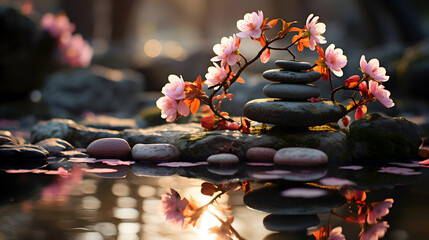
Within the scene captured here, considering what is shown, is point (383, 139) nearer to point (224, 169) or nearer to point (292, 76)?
point (292, 76)

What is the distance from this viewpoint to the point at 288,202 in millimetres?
3102

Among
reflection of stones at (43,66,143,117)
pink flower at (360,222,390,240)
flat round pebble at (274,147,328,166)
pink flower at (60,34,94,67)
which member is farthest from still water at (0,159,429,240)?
pink flower at (60,34,94,67)

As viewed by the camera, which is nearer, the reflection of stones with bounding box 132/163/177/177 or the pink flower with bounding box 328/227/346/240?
the pink flower with bounding box 328/227/346/240

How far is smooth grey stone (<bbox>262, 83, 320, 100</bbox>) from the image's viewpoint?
15.8 feet

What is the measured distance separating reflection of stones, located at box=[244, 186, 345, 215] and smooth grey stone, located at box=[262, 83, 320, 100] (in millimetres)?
→ 1557

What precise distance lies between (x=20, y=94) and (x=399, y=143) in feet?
28.2

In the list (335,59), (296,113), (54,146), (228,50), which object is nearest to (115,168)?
(54,146)

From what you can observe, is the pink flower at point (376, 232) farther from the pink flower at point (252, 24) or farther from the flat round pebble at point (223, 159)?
the pink flower at point (252, 24)

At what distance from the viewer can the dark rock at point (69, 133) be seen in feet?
18.9

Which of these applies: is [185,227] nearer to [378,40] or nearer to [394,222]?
[394,222]

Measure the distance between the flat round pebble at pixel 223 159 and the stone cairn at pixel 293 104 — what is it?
50 centimetres

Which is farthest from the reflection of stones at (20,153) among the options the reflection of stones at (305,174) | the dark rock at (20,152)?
the reflection of stones at (305,174)

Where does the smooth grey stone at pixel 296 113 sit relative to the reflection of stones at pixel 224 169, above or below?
above

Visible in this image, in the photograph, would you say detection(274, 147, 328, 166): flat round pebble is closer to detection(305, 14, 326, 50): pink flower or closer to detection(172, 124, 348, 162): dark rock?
detection(172, 124, 348, 162): dark rock
